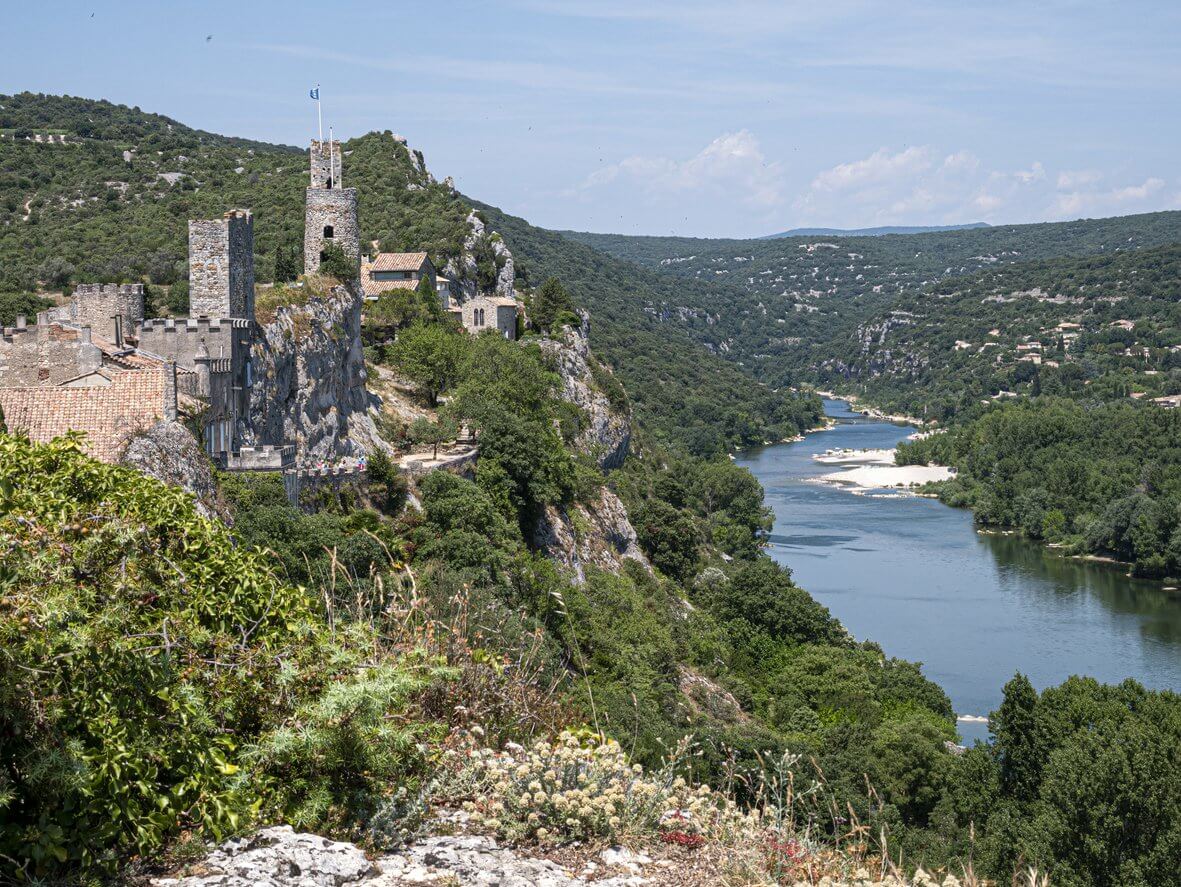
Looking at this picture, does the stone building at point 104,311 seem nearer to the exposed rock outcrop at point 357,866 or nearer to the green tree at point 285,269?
the green tree at point 285,269

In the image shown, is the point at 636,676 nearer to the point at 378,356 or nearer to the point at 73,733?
the point at 378,356

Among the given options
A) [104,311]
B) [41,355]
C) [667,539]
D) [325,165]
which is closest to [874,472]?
[667,539]

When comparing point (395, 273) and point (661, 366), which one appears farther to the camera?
point (661, 366)

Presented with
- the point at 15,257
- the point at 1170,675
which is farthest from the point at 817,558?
the point at 15,257

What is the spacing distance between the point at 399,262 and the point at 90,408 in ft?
123

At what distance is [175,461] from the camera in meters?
16.2

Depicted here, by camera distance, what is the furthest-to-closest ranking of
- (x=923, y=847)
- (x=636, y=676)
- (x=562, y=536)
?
(x=562, y=536) < (x=636, y=676) < (x=923, y=847)

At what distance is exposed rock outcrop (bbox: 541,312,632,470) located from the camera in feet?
183

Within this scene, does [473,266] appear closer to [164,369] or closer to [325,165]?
[325,165]

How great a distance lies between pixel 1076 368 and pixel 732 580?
105 meters

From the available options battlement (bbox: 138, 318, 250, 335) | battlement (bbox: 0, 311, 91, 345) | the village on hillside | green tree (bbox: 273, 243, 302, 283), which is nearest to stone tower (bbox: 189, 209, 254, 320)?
the village on hillside

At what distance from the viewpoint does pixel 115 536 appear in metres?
6.90

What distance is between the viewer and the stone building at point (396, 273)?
52.4 meters

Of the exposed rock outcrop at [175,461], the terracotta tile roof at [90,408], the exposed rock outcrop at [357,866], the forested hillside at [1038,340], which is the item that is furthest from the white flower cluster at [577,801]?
the forested hillside at [1038,340]
